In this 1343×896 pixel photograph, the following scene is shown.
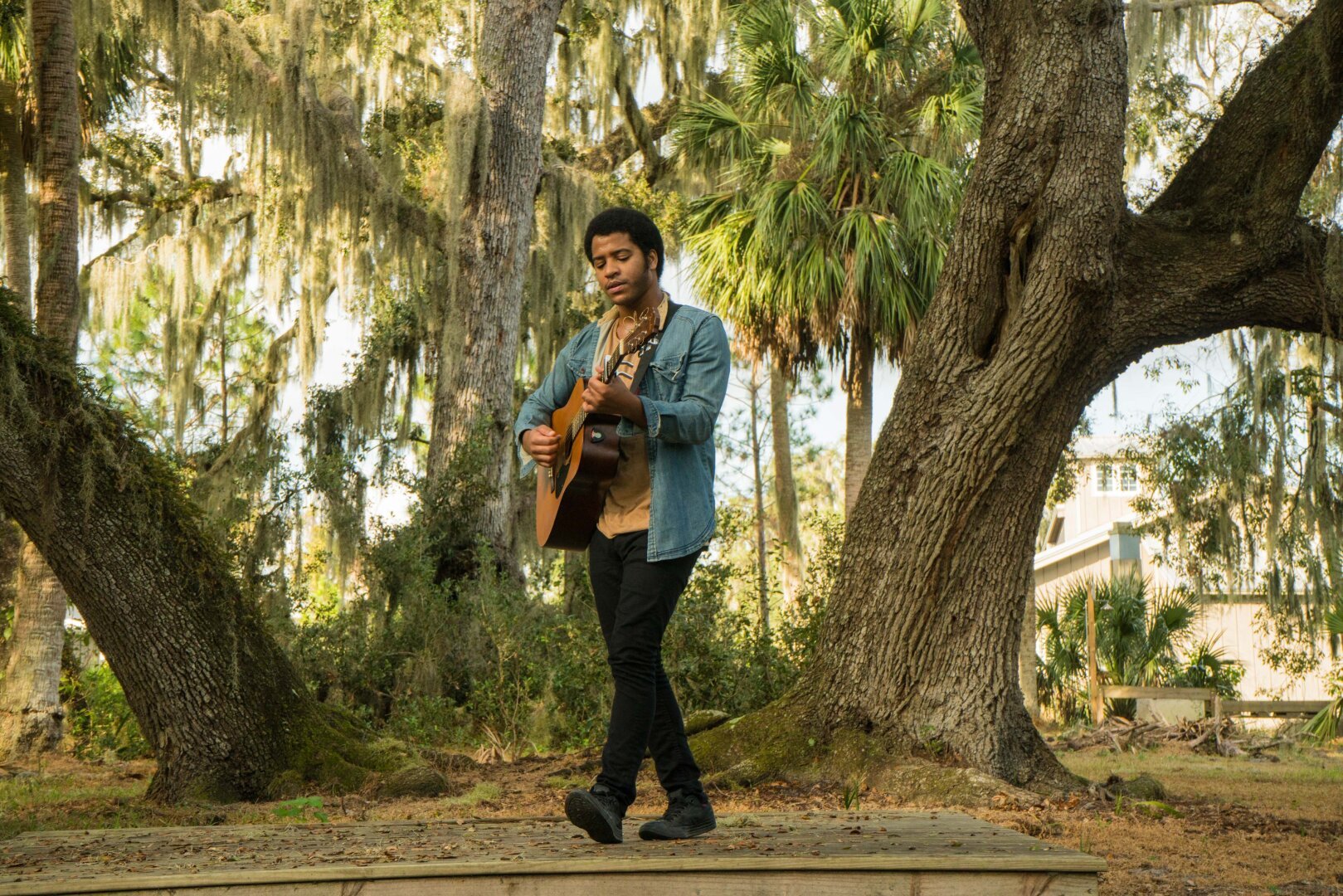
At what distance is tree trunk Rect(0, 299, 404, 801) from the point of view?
211 inches

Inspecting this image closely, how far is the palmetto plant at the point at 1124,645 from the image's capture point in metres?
16.3

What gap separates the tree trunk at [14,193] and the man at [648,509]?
843 centimetres

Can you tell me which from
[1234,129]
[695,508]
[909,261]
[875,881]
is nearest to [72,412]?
[695,508]

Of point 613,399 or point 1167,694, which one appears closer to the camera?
point 613,399

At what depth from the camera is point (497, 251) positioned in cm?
1174

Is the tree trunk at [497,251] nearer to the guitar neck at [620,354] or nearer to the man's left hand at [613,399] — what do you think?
the guitar neck at [620,354]

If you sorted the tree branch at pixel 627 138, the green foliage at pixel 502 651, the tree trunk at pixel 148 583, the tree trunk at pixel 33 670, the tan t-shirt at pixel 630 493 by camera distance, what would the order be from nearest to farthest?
the tan t-shirt at pixel 630 493, the tree trunk at pixel 148 583, the green foliage at pixel 502 651, the tree trunk at pixel 33 670, the tree branch at pixel 627 138

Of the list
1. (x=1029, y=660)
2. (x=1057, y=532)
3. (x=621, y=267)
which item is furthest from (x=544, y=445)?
(x=1057, y=532)

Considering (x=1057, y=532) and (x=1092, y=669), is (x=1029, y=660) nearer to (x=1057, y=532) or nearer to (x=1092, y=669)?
(x=1092, y=669)

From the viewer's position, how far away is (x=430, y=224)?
12242mm

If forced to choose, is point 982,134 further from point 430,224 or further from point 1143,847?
point 430,224

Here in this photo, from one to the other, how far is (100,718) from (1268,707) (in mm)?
13481

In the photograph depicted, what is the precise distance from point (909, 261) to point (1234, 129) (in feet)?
22.4

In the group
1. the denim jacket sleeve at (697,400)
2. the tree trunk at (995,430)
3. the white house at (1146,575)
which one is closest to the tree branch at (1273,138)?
the tree trunk at (995,430)
